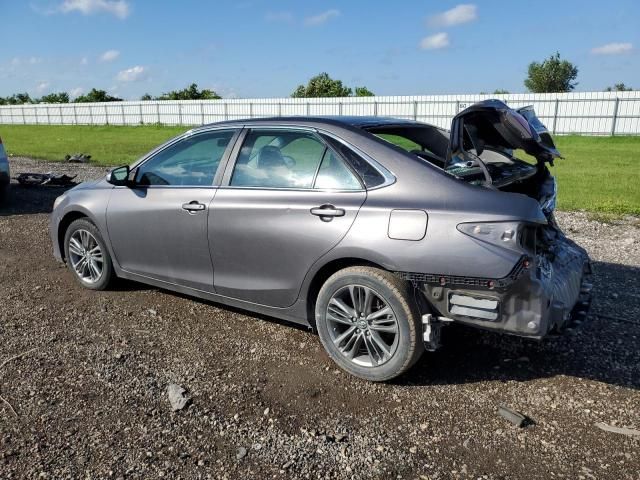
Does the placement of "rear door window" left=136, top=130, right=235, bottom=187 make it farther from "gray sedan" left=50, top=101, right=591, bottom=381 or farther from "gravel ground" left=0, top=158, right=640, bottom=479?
"gravel ground" left=0, top=158, right=640, bottom=479

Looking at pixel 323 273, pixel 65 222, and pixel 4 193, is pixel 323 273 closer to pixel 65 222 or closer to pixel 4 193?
pixel 65 222

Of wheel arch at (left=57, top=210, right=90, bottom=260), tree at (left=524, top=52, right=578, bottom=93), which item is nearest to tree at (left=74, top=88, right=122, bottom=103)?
tree at (left=524, top=52, right=578, bottom=93)

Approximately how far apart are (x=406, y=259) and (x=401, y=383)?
0.89 m

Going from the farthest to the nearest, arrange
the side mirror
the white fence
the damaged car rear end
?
A: the white fence → the side mirror → the damaged car rear end

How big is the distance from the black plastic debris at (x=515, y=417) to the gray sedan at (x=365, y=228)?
0.49m

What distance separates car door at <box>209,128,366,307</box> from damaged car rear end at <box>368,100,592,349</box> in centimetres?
66

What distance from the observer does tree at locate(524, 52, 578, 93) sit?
6075cm

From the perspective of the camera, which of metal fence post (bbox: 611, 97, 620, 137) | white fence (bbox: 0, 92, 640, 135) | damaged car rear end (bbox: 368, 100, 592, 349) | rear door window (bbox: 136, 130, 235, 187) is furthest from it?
white fence (bbox: 0, 92, 640, 135)

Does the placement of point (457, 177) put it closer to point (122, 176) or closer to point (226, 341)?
point (226, 341)

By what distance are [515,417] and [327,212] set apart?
5.47ft

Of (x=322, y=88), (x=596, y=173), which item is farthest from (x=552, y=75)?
(x=596, y=173)

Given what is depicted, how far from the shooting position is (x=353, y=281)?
11.7ft

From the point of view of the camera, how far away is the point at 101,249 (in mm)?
5215

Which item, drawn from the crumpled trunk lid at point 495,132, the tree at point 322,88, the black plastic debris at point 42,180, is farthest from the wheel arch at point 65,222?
the tree at point 322,88
